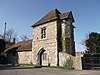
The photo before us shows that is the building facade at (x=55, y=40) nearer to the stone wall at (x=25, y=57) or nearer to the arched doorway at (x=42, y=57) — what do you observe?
the arched doorway at (x=42, y=57)

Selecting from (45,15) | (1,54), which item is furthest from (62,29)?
(1,54)

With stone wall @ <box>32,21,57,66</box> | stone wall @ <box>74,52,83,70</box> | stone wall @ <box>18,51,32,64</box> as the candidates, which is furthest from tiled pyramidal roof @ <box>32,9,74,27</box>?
stone wall @ <box>74,52,83,70</box>

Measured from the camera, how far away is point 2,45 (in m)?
42.0

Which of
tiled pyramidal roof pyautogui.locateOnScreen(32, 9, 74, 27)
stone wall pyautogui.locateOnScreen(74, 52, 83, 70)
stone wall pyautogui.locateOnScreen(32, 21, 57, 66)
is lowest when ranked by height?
stone wall pyautogui.locateOnScreen(74, 52, 83, 70)

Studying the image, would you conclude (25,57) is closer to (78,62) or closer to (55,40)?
(55,40)

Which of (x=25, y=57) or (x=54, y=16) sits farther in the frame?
(x=25, y=57)

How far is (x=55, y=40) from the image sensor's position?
26.1 metres

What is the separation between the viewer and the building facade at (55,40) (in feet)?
84.6

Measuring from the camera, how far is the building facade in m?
25.8

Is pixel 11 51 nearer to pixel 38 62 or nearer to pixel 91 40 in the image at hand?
pixel 38 62

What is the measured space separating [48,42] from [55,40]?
1.68 metres

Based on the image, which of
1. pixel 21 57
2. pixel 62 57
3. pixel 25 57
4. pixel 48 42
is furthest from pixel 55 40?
pixel 21 57

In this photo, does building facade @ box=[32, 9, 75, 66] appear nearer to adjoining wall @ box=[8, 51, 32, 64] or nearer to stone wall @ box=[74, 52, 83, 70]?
stone wall @ box=[74, 52, 83, 70]

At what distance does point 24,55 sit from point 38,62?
493cm
